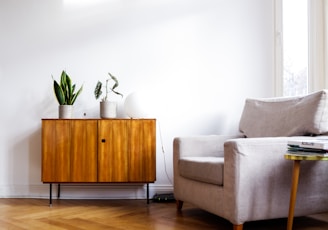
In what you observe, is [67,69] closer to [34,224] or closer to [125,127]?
[125,127]

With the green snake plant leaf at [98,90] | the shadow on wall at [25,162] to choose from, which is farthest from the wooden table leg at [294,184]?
the shadow on wall at [25,162]

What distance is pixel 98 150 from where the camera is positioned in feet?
9.20

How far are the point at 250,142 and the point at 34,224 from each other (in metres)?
1.40

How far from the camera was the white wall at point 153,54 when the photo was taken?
3.21 meters

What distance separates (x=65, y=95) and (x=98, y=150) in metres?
0.55

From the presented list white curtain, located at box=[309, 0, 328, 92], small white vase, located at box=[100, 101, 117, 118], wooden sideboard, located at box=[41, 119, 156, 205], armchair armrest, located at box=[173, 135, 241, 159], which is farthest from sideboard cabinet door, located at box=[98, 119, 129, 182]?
white curtain, located at box=[309, 0, 328, 92]

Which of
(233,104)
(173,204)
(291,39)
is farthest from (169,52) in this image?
(173,204)

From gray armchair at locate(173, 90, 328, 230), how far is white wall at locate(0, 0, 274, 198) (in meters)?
0.71

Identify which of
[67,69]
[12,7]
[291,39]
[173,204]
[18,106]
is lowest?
[173,204]

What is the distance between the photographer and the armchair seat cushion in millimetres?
2057

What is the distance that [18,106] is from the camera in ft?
10.5

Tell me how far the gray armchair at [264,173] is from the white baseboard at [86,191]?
25.7 inches

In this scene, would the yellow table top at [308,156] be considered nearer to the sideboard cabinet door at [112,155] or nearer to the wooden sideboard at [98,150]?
the wooden sideboard at [98,150]

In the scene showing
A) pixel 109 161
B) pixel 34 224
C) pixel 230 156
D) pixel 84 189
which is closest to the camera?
pixel 230 156
